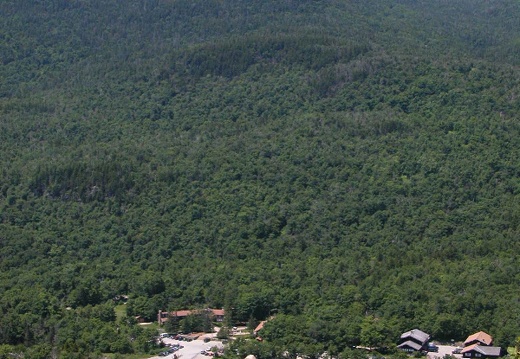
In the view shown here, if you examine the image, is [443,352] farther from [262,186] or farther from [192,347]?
[262,186]

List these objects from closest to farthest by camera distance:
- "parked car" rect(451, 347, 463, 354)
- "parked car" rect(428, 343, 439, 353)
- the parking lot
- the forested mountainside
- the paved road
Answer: the paved road, the parking lot, "parked car" rect(451, 347, 463, 354), "parked car" rect(428, 343, 439, 353), the forested mountainside

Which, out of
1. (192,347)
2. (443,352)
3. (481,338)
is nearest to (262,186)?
(192,347)

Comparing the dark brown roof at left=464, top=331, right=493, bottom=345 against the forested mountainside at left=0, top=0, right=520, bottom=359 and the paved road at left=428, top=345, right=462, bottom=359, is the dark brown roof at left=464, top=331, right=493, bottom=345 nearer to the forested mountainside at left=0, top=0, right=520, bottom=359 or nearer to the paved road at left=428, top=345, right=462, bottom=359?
the forested mountainside at left=0, top=0, right=520, bottom=359

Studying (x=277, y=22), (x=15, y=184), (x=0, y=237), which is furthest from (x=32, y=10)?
(x=0, y=237)

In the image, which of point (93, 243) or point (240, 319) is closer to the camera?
point (240, 319)

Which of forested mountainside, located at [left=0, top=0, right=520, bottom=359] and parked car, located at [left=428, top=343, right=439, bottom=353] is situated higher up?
forested mountainside, located at [left=0, top=0, right=520, bottom=359]

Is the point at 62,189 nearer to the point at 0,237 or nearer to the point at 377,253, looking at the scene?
the point at 0,237

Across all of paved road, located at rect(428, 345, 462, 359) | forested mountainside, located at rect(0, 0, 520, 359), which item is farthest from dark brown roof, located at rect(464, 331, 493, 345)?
paved road, located at rect(428, 345, 462, 359)

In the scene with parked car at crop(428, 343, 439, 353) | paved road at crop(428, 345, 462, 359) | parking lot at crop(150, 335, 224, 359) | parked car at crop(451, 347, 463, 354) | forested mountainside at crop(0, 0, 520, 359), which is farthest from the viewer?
forested mountainside at crop(0, 0, 520, 359)
